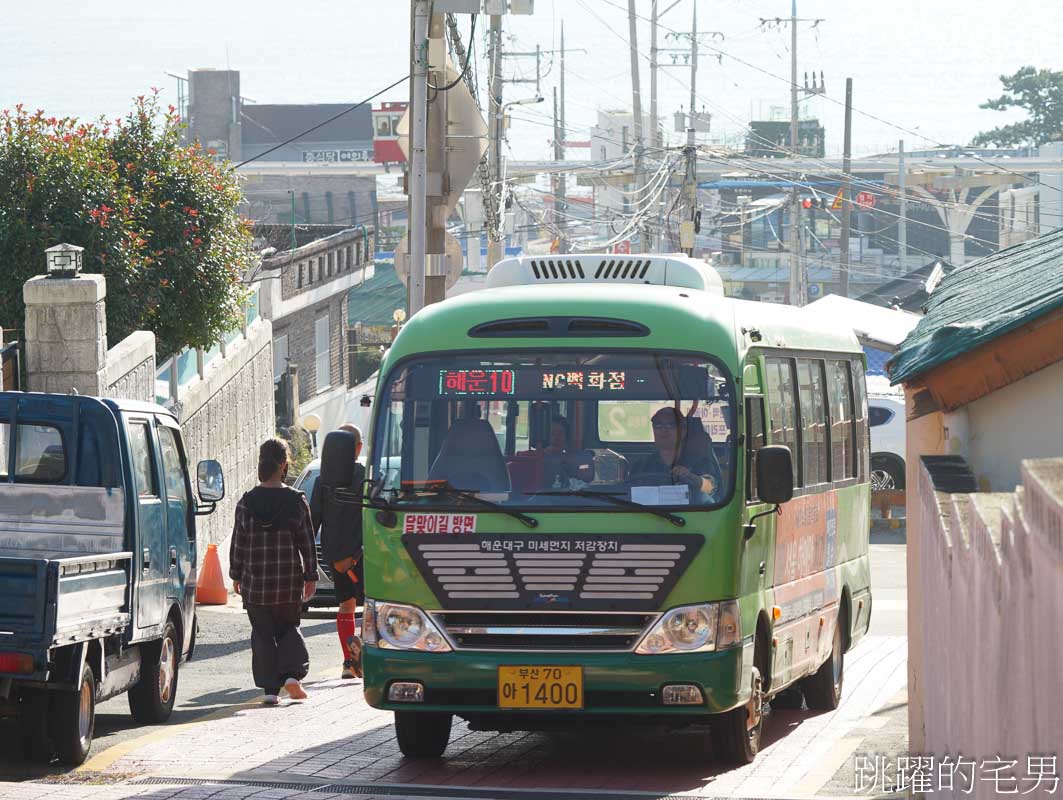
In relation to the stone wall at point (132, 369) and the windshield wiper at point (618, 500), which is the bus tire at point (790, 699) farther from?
the stone wall at point (132, 369)

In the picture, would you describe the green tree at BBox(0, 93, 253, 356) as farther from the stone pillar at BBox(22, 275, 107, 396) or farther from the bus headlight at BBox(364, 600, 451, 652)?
the bus headlight at BBox(364, 600, 451, 652)

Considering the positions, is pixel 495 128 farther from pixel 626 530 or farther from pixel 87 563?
pixel 626 530

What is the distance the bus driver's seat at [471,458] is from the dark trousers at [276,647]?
2867mm

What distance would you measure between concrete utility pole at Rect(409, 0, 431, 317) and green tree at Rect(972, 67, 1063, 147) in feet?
246

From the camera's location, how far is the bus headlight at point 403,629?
9.48 metres

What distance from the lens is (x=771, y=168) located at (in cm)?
7200

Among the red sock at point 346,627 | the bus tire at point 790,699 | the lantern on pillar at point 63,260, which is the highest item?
the lantern on pillar at point 63,260

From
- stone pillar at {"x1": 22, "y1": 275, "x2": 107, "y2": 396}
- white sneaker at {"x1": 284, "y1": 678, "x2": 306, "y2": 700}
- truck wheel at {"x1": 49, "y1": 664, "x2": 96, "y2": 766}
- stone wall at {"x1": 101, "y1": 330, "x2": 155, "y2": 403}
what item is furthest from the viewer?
stone wall at {"x1": 101, "y1": 330, "x2": 155, "y2": 403}

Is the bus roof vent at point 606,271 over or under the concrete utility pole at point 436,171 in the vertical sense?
under

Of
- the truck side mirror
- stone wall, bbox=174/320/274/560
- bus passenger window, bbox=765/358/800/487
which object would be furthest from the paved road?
stone wall, bbox=174/320/274/560

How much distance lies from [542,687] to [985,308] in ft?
10.2

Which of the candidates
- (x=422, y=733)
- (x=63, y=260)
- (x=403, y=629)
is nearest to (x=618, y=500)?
(x=403, y=629)

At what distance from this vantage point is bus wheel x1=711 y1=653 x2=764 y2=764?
9.89 metres

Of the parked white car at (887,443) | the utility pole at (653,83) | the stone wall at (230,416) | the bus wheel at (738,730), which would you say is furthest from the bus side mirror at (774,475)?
the utility pole at (653,83)
